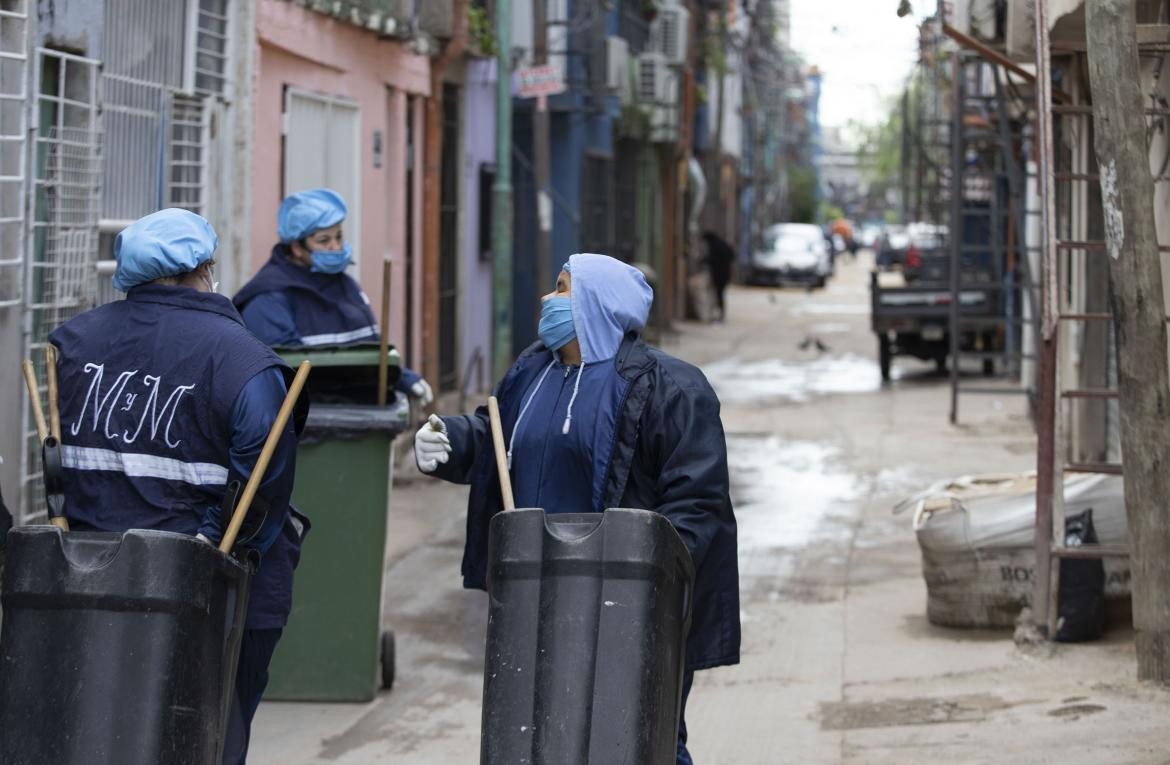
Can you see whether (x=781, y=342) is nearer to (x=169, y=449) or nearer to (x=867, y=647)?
(x=867, y=647)

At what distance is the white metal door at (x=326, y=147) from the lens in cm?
1061

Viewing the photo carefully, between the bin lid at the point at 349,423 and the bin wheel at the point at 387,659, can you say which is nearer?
the bin lid at the point at 349,423

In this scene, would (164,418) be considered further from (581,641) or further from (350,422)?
(350,422)

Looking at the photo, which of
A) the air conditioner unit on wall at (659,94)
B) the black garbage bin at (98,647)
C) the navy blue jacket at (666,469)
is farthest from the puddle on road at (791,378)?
the black garbage bin at (98,647)

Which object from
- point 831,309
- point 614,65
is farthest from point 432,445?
point 831,309

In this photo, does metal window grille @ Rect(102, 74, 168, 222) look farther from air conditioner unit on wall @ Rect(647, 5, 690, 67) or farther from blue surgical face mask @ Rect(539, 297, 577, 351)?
air conditioner unit on wall @ Rect(647, 5, 690, 67)

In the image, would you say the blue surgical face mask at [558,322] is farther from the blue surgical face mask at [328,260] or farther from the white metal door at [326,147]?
the white metal door at [326,147]

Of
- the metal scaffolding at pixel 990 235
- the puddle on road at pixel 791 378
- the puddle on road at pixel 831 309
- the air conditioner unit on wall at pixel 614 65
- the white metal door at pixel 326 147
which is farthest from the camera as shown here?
the puddle on road at pixel 831 309

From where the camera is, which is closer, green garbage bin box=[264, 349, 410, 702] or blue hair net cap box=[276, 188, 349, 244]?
green garbage bin box=[264, 349, 410, 702]

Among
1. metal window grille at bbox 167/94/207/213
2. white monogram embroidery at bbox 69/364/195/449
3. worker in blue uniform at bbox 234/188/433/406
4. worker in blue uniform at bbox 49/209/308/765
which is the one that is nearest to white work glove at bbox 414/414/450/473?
worker in blue uniform at bbox 49/209/308/765

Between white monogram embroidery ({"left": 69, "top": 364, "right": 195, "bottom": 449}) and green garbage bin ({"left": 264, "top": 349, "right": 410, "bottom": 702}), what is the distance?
2.13 meters

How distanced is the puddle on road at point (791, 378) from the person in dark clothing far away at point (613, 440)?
13008 millimetres

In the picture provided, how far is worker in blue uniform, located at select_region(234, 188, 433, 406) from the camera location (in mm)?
6801

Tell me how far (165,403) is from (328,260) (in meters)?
2.84
